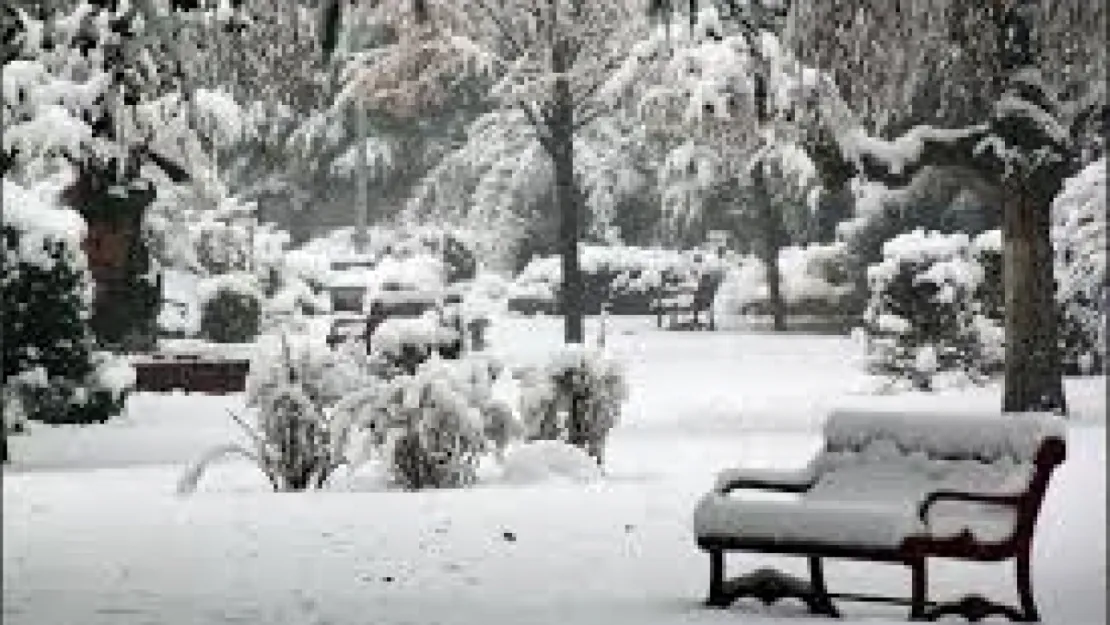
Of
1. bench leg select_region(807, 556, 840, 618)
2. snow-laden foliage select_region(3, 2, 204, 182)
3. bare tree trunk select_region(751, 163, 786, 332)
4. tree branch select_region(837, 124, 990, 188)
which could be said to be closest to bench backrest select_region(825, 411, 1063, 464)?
bench leg select_region(807, 556, 840, 618)

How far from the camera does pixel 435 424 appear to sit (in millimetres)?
13164

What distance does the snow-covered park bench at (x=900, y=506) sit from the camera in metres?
8.52

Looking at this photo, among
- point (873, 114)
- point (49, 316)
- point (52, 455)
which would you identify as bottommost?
point (52, 455)

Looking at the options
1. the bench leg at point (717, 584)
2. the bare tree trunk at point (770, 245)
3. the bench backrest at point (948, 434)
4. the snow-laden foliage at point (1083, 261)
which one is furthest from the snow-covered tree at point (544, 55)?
the bench leg at point (717, 584)

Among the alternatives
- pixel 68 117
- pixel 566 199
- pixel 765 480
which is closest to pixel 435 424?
pixel 765 480

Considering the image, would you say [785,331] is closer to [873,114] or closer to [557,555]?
[873,114]

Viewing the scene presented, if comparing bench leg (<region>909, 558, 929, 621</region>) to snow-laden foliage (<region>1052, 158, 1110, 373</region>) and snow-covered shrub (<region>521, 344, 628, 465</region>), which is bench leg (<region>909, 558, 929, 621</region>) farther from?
snow-laden foliage (<region>1052, 158, 1110, 373</region>)

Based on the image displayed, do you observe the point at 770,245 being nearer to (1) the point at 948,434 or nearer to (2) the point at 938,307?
(2) the point at 938,307

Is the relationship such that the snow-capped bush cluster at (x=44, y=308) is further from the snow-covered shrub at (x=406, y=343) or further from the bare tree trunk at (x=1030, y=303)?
the bare tree trunk at (x=1030, y=303)

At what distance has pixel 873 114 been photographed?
17.6 metres

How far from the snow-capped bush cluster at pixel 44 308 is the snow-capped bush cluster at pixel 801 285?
21.1 metres

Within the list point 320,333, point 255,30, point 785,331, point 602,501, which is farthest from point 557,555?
point 785,331

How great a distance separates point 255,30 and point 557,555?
4431mm

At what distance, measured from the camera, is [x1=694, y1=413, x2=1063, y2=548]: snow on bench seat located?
8578 millimetres
